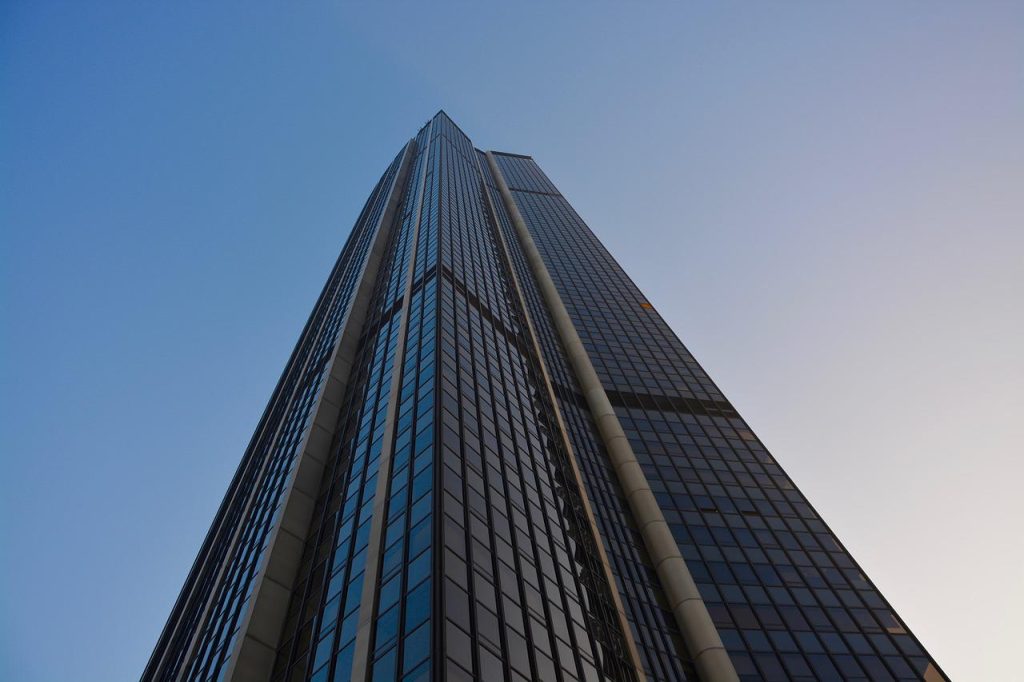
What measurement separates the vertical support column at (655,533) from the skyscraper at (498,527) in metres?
0.14

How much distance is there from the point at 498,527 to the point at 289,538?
1235cm

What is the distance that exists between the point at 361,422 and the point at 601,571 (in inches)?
621

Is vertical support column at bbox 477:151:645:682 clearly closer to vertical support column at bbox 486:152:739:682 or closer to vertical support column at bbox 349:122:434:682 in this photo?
vertical support column at bbox 486:152:739:682

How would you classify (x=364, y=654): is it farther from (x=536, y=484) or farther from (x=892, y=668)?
(x=892, y=668)

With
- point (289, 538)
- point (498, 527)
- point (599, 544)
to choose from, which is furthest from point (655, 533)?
point (289, 538)

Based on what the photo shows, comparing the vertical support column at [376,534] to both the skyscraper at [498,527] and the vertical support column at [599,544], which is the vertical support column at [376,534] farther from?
the vertical support column at [599,544]

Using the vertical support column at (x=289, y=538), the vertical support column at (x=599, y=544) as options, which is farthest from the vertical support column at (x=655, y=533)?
the vertical support column at (x=289, y=538)

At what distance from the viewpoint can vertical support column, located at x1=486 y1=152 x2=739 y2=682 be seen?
37.0 metres

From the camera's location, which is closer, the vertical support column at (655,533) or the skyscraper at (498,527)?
the skyscraper at (498,527)

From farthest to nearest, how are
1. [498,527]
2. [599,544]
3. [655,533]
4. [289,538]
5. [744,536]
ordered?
[744,536] < [655,533] < [599,544] < [289,538] < [498,527]

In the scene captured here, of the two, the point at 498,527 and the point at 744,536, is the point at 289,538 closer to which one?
the point at 498,527

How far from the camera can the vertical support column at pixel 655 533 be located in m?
37.0

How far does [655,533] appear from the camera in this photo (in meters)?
45.8

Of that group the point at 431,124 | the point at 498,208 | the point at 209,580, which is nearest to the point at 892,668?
the point at 209,580
